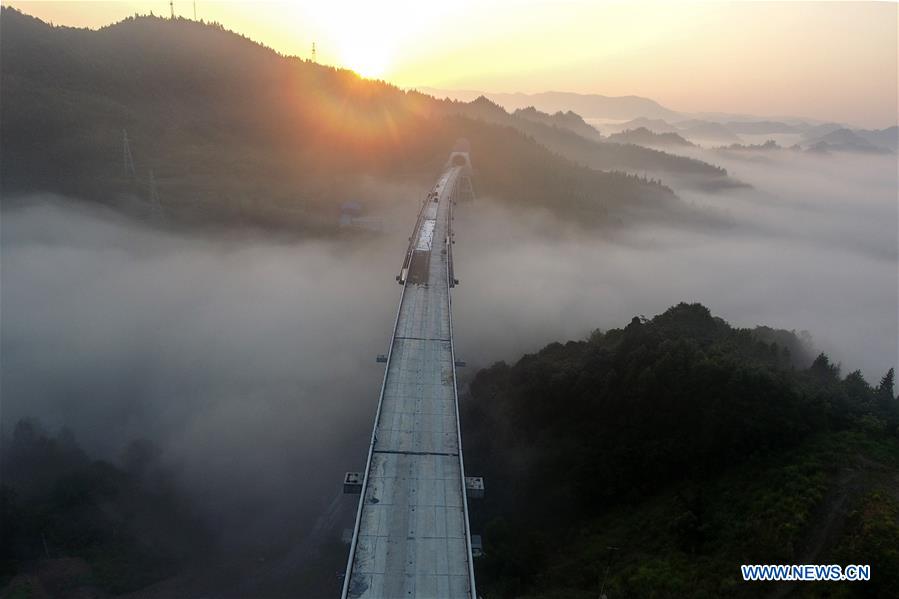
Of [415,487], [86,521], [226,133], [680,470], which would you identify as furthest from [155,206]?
[680,470]

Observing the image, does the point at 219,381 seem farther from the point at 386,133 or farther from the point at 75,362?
the point at 386,133

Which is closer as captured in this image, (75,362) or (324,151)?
(75,362)

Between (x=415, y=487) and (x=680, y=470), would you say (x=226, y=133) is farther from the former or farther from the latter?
(x=680, y=470)

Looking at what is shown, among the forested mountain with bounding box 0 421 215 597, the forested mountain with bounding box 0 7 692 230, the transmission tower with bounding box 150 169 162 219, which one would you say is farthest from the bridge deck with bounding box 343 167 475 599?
the transmission tower with bounding box 150 169 162 219

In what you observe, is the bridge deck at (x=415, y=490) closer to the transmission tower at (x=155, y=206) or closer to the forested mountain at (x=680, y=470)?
the forested mountain at (x=680, y=470)

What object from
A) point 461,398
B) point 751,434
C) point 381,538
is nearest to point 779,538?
point 751,434

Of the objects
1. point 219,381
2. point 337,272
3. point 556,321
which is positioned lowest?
point 219,381

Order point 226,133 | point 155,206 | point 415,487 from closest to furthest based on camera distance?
point 415,487 < point 155,206 < point 226,133
